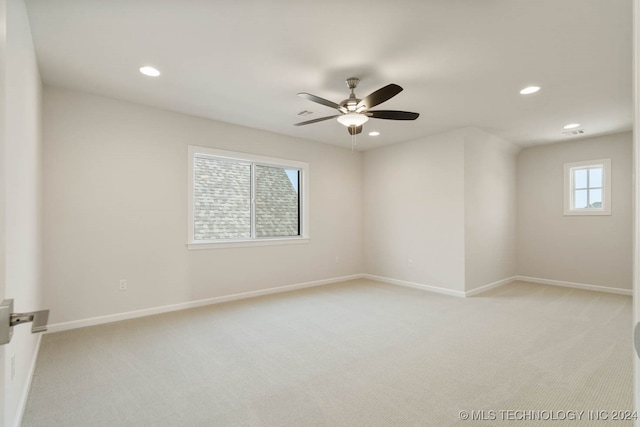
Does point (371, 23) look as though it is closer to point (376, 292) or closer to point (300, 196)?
point (300, 196)

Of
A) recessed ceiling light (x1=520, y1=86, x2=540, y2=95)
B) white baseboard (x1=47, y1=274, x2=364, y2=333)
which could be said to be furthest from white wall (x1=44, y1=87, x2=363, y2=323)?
recessed ceiling light (x1=520, y1=86, x2=540, y2=95)

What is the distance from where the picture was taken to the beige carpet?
1991 millimetres

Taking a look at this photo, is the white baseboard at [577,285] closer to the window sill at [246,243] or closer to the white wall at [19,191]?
the window sill at [246,243]

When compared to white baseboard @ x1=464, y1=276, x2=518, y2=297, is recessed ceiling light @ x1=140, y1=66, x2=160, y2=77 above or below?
above

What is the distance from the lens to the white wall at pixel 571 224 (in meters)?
5.07

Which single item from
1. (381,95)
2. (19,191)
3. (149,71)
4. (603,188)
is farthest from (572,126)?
(19,191)

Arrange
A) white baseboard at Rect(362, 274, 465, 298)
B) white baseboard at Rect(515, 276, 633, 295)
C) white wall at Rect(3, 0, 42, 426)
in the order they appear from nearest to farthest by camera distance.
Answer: white wall at Rect(3, 0, 42, 426)
white baseboard at Rect(362, 274, 465, 298)
white baseboard at Rect(515, 276, 633, 295)

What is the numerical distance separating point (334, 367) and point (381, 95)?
2339 mm

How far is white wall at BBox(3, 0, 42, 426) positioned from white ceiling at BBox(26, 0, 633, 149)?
0.38 m

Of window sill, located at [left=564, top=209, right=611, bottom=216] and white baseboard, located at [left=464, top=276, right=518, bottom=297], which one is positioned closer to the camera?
white baseboard, located at [left=464, top=276, right=518, bottom=297]

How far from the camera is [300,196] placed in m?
5.61

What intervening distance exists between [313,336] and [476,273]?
321 centimetres

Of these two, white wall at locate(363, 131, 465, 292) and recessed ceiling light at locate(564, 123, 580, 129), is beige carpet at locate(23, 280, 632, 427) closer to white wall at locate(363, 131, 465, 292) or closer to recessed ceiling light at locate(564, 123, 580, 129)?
white wall at locate(363, 131, 465, 292)

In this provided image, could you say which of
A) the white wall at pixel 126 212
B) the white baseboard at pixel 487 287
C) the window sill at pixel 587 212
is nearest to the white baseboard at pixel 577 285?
the white baseboard at pixel 487 287
